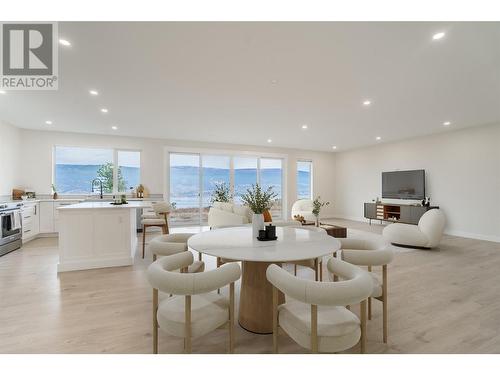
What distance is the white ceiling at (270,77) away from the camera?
223 centimetres

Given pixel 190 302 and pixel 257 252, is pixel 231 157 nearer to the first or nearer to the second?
pixel 257 252

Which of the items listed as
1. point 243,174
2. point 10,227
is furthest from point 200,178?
point 10,227

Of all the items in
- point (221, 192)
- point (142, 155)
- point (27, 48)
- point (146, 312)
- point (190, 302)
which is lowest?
point (146, 312)

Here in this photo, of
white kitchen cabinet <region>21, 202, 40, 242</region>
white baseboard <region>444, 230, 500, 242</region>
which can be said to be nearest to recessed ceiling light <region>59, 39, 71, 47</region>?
white kitchen cabinet <region>21, 202, 40, 242</region>

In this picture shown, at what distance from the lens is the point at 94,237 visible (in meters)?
3.49

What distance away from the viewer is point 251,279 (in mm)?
2037

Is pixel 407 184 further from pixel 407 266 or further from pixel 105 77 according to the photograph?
pixel 105 77

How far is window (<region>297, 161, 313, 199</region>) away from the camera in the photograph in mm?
9211

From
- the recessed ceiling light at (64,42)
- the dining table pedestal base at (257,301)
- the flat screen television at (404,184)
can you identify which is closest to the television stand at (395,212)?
the flat screen television at (404,184)

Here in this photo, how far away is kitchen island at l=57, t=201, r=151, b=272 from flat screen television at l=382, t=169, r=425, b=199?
7.29 meters

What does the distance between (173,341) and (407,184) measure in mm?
7475

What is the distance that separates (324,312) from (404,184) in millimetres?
7008

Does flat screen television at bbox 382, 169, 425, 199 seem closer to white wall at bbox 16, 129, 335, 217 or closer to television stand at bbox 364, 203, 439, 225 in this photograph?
television stand at bbox 364, 203, 439, 225
